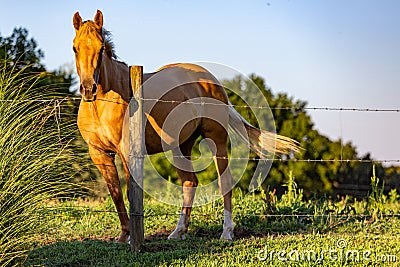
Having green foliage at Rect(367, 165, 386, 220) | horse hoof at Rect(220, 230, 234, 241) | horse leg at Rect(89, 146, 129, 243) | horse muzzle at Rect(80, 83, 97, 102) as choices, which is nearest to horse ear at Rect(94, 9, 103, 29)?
horse muzzle at Rect(80, 83, 97, 102)

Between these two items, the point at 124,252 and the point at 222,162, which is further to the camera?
the point at 222,162

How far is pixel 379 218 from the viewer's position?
25.3ft

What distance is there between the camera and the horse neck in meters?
5.67

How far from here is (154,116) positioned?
6254 mm

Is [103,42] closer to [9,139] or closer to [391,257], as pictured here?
[9,139]

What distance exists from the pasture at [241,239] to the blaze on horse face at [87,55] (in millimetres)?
1096

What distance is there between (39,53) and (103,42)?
7.07 metres

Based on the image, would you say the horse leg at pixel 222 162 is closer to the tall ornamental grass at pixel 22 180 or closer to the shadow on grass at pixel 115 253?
the shadow on grass at pixel 115 253

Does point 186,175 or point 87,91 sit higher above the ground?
point 87,91

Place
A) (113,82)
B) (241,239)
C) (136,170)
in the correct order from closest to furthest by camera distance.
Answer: (136,170) → (113,82) → (241,239)

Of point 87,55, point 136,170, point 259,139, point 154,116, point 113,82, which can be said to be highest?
point 87,55

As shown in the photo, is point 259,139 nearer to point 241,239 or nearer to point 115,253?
point 241,239

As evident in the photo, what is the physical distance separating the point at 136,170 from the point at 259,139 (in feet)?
7.12

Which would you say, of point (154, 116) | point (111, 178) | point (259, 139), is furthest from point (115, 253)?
point (259, 139)
